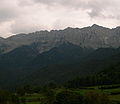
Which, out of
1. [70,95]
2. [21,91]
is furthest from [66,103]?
[21,91]

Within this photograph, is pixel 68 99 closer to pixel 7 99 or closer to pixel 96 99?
pixel 96 99

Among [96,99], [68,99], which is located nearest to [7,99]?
[68,99]

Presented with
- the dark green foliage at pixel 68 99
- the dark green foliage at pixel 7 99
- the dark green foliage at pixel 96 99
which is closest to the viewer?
the dark green foliage at pixel 96 99

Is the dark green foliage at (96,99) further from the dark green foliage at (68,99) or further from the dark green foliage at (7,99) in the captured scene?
the dark green foliage at (7,99)

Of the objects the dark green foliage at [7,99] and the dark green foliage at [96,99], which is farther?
the dark green foliage at [7,99]

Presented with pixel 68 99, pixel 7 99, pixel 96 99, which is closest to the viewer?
pixel 96 99

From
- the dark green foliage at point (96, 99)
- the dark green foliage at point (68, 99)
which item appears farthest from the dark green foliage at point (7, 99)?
the dark green foliage at point (96, 99)

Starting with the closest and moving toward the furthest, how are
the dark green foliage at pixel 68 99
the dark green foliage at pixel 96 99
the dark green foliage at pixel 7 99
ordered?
the dark green foliage at pixel 96 99
the dark green foliage at pixel 68 99
the dark green foliage at pixel 7 99

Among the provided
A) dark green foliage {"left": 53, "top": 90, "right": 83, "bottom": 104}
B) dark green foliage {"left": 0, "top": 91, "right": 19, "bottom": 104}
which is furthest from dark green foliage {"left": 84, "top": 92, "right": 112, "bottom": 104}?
dark green foliage {"left": 0, "top": 91, "right": 19, "bottom": 104}

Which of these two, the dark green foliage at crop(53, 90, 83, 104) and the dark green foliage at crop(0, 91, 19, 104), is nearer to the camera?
the dark green foliage at crop(53, 90, 83, 104)

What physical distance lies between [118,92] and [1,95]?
54.7 metres

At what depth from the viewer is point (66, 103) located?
12850 cm

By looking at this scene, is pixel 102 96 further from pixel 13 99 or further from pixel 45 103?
pixel 13 99

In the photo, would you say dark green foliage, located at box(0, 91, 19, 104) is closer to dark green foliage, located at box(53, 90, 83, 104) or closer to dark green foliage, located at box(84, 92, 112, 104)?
dark green foliage, located at box(53, 90, 83, 104)
